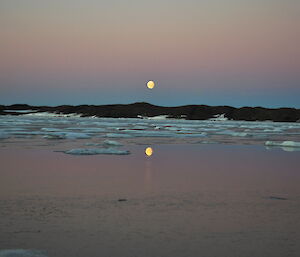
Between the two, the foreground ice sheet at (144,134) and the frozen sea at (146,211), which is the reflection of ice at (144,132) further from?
the frozen sea at (146,211)

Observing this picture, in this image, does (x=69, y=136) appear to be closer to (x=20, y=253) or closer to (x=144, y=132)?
(x=144, y=132)

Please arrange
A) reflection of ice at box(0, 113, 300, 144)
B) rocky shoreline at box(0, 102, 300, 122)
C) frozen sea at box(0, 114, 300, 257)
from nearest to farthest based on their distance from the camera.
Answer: frozen sea at box(0, 114, 300, 257) → reflection of ice at box(0, 113, 300, 144) → rocky shoreline at box(0, 102, 300, 122)

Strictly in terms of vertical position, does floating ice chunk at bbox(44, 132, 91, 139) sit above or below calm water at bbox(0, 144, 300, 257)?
below

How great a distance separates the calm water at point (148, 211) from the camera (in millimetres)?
3119

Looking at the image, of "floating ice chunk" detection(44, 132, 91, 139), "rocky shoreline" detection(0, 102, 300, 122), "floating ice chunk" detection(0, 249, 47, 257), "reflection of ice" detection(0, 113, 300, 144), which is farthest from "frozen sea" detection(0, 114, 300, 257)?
"rocky shoreline" detection(0, 102, 300, 122)

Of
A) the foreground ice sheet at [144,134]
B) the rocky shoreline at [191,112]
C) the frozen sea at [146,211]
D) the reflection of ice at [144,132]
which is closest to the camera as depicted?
the frozen sea at [146,211]

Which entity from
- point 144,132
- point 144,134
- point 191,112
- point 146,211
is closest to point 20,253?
point 146,211

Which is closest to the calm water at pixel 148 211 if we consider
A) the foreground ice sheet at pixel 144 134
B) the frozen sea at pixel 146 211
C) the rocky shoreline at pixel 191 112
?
the frozen sea at pixel 146 211

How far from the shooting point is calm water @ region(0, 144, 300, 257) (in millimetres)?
3119

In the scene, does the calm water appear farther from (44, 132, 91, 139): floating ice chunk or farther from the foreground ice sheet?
(44, 132, 91, 139): floating ice chunk

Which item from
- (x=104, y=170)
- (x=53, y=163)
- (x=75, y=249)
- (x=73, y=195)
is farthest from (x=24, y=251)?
(x=53, y=163)

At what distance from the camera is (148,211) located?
13.8 feet

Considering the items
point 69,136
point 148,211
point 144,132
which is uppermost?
point 148,211

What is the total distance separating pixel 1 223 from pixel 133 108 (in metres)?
120
